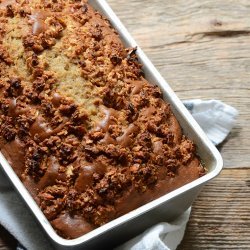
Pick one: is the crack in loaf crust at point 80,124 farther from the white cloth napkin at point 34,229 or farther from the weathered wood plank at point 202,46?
the weathered wood plank at point 202,46

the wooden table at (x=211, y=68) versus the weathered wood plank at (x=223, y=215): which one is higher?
the wooden table at (x=211, y=68)

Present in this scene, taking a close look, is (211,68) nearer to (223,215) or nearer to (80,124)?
(223,215)

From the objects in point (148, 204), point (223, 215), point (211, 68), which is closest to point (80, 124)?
point (148, 204)

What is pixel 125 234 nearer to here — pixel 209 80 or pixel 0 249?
pixel 0 249

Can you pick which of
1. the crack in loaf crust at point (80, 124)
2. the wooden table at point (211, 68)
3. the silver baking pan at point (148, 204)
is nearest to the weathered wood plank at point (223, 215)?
the wooden table at point (211, 68)

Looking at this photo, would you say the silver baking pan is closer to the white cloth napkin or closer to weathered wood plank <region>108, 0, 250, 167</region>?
the white cloth napkin
